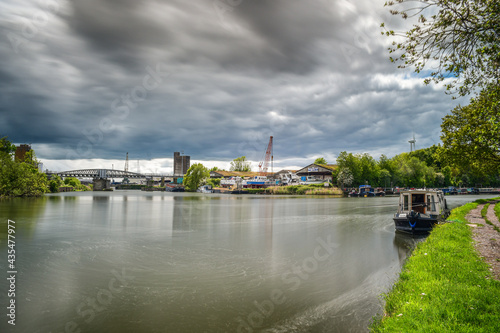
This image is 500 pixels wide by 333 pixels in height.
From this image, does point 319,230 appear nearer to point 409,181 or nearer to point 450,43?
point 450,43

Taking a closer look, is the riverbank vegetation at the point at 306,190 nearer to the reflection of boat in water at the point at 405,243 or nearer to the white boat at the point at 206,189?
the white boat at the point at 206,189

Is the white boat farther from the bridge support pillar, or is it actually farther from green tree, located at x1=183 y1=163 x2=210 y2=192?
the bridge support pillar

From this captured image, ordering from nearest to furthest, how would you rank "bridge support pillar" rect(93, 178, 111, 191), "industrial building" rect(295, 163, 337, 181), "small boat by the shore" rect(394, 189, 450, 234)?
"small boat by the shore" rect(394, 189, 450, 234)
"industrial building" rect(295, 163, 337, 181)
"bridge support pillar" rect(93, 178, 111, 191)

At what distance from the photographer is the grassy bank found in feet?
19.1

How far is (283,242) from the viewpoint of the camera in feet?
63.7

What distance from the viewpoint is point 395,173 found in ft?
374

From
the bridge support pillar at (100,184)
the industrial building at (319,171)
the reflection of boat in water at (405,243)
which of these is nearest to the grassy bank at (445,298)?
the reflection of boat in water at (405,243)

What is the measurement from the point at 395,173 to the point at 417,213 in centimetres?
10213

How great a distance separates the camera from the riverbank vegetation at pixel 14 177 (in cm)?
6091

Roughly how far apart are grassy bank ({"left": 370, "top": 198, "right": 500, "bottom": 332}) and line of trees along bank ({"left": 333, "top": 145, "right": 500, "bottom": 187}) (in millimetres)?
96271

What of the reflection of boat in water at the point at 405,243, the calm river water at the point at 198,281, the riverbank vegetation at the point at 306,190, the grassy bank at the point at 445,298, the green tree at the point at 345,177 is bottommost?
the calm river water at the point at 198,281

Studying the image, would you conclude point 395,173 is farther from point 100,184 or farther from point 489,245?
point 100,184

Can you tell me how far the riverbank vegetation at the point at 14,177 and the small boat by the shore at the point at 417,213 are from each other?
71203mm

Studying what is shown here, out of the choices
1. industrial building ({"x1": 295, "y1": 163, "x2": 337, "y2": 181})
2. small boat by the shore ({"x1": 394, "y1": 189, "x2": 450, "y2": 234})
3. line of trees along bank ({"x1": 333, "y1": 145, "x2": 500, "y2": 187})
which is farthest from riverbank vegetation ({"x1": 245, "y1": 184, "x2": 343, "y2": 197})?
small boat by the shore ({"x1": 394, "y1": 189, "x2": 450, "y2": 234})
